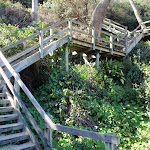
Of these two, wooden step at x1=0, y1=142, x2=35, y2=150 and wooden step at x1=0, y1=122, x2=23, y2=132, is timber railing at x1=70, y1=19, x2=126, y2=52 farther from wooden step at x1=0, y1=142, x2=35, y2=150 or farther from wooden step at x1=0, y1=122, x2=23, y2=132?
wooden step at x1=0, y1=142, x2=35, y2=150

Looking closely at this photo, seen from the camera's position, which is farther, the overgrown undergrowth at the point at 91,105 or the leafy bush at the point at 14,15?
the leafy bush at the point at 14,15

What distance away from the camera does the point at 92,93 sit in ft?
22.1

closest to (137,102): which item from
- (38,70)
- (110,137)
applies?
(38,70)

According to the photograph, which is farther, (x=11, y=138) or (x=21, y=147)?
(x=11, y=138)

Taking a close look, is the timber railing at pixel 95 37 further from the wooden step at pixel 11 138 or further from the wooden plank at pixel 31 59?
the wooden step at pixel 11 138

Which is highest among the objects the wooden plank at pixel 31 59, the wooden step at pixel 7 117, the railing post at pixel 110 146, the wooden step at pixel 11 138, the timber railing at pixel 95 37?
the timber railing at pixel 95 37

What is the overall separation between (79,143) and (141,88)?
4661 millimetres

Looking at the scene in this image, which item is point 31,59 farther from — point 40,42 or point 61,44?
point 61,44

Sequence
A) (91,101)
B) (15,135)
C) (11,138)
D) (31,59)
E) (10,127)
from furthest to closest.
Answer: (91,101)
(31,59)
(10,127)
(15,135)
(11,138)

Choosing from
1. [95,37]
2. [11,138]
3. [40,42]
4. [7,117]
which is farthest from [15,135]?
[95,37]

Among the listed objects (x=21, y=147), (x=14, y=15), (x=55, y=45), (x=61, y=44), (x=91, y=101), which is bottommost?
(x=21, y=147)

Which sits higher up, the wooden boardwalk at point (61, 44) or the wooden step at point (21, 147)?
the wooden boardwalk at point (61, 44)

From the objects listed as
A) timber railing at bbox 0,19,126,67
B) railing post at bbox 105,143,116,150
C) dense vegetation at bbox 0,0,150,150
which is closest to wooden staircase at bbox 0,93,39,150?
dense vegetation at bbox 0,0,150,150

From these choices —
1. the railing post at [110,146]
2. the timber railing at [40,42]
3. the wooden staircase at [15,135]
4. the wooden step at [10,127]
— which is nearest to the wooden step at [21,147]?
the wooden staircase at [15,135]
